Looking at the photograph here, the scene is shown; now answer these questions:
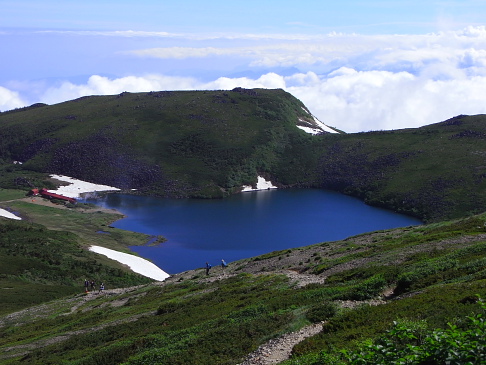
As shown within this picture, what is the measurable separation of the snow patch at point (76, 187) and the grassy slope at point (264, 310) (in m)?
125

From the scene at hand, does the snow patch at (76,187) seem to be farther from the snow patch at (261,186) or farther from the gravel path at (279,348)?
the gravel path at (279,348)

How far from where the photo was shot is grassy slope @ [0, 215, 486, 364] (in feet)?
69.3

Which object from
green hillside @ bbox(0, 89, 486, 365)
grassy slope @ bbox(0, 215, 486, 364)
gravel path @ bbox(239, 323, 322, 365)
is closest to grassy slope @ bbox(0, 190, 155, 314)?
green hillside @ bbox(0, 89, 486, 365)

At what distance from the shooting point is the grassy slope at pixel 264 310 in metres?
21.1

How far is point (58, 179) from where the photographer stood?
182 metres

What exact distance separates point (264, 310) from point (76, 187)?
16119cm

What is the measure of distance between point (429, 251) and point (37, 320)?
37.5 metres

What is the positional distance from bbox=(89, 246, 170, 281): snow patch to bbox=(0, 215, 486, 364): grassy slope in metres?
34.9

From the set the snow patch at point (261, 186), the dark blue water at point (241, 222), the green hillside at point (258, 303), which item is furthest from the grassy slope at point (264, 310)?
the snow patch at point (261, 186)

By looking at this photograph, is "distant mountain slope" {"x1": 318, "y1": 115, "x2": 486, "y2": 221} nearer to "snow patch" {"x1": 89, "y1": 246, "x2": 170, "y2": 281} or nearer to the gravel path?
"snow patch" {"x1": 89, "y1": 246, "x2": 170, "y2": 281}

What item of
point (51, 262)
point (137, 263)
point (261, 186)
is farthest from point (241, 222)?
point (51, 262)

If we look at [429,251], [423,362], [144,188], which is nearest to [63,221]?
[144,188]

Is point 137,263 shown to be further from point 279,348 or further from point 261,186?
point 261,186

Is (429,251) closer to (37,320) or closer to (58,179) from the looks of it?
(37,320)
